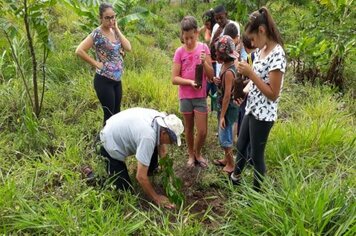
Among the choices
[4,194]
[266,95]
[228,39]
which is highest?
[228,39]

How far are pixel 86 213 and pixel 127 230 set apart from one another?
334 millimetres

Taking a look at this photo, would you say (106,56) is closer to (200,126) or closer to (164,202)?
(200,126)

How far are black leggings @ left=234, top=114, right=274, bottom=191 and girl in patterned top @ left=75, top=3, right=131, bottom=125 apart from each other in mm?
1510

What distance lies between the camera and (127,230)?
270cm

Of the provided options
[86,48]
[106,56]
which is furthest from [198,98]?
[86,48]

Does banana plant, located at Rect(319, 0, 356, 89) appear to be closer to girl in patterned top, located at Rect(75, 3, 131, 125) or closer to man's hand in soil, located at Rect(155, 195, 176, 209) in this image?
girl in patterned top, located at Rect(75, 3, 131, 125)

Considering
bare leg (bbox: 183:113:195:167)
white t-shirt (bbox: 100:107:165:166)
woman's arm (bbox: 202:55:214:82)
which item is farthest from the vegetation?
woman's arm (bbox: 202:55:214:82)

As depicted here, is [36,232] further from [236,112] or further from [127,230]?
[236,112]

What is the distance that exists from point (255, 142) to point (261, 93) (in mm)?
381

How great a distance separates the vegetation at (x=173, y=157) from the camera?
263 cm

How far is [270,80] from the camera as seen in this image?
2.65 m

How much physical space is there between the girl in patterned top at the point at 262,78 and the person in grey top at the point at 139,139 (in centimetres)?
→ 57

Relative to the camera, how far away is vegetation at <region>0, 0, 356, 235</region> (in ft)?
8.64

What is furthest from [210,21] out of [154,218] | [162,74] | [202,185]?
[154,218]
